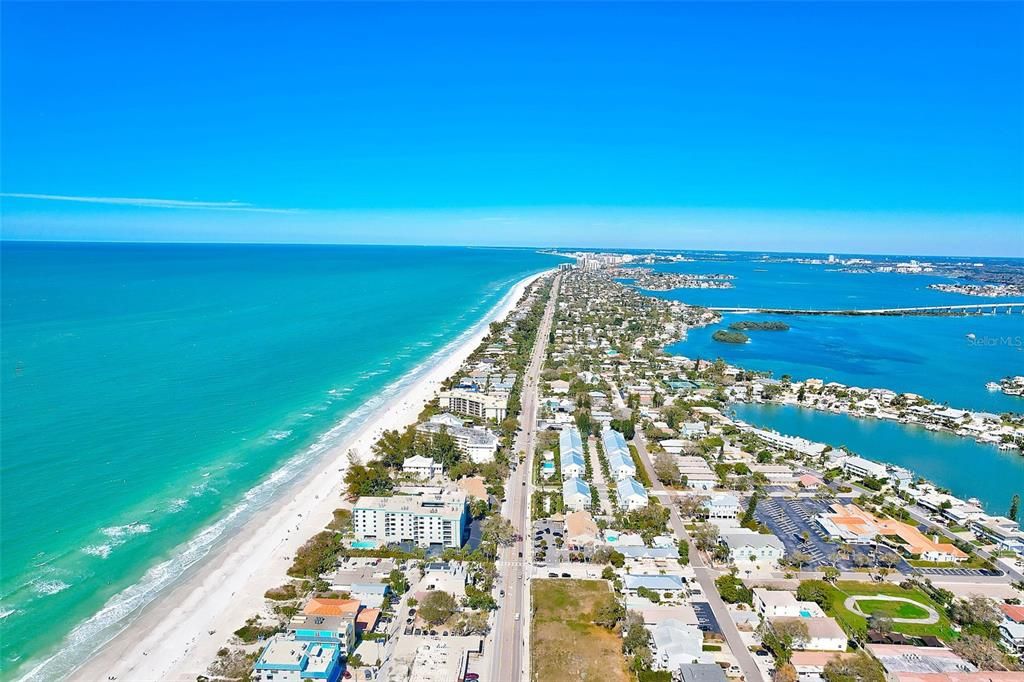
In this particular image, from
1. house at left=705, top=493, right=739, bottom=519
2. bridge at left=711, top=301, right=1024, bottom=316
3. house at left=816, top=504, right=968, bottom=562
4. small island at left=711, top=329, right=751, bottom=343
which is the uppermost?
bridge at left=711, top=301, right=1024, bottom=316

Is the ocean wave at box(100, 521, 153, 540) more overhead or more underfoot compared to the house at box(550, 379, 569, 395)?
more underfoot

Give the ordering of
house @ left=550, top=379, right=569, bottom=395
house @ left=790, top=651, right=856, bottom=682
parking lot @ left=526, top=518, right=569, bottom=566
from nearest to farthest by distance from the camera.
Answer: house @ left=790, top=651, right=856, bottom=682, parking lot @ left=526, top=518, right=569, bottom=566, house @ left=550, top=379, right=569, bottom=395

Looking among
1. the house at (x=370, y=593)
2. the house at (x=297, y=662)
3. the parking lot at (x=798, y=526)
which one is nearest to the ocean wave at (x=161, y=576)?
the house at (x=297, y=662)

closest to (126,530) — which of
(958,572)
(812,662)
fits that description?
(812,662)

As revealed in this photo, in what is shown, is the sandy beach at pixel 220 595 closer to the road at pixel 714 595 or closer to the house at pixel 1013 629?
the road at pixel 714 595

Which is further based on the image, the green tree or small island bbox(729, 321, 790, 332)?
small island bbox(729, 321, 790, 332)

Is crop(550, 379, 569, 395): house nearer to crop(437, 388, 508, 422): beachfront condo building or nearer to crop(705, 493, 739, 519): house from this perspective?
crop(437, 388, 508, 422): beachfront condo building

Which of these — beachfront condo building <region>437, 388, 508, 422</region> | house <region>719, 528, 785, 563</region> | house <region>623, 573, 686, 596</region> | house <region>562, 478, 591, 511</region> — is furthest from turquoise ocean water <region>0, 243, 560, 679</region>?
house <region>719, 528, 785, 563</region>
